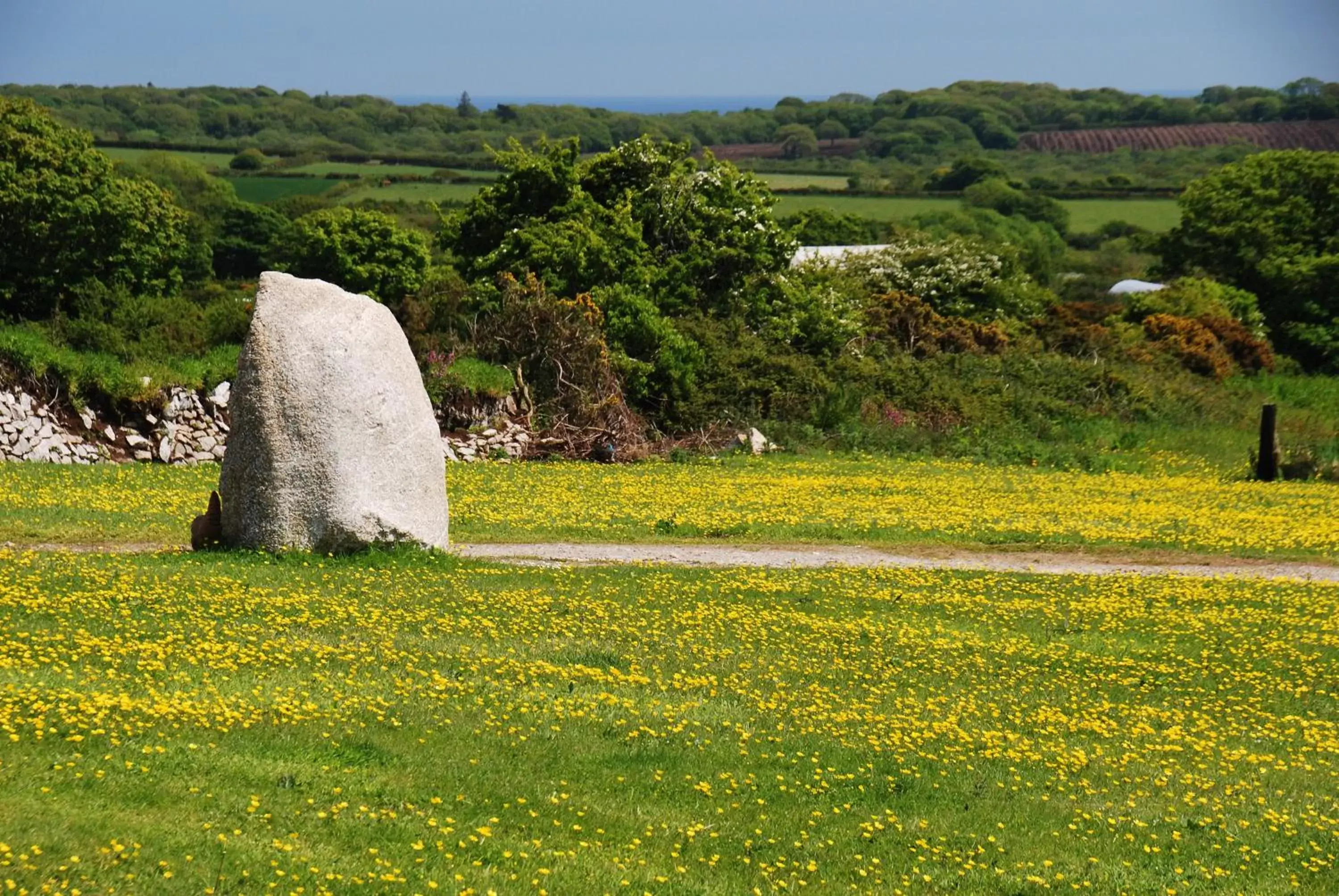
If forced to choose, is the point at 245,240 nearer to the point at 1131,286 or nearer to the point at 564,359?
the point at 1131,286

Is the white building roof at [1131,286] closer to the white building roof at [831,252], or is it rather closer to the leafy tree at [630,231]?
the white building roof at [831,252]

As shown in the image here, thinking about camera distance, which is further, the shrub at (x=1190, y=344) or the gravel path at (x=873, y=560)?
the shrub at (x=1190, y=344)

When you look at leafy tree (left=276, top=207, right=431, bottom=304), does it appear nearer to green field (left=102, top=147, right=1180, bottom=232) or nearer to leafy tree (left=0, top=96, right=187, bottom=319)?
leafy tree (left=0, top=96, right=187, bottom=319)

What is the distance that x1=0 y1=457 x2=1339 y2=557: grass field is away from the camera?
2598 cm

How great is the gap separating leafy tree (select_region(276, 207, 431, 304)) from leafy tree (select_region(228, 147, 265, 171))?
98.0 metres

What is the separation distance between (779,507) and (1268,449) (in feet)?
58.6

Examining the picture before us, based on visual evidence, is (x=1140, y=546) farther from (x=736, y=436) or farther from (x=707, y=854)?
(x=707, y=854)

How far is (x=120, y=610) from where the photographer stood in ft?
51.9

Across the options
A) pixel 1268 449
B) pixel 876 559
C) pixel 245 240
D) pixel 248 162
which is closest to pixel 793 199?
pixel 248 162

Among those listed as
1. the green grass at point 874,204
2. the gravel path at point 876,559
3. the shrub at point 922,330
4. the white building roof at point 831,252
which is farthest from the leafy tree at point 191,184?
the gravel path at point 876,559

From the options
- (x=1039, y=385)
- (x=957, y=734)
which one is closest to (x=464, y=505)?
(x=957, y=734)

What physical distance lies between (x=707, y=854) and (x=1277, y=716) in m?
8.70

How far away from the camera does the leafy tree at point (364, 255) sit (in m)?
80.9

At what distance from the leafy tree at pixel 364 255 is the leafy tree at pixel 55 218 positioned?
31331 millimetres
